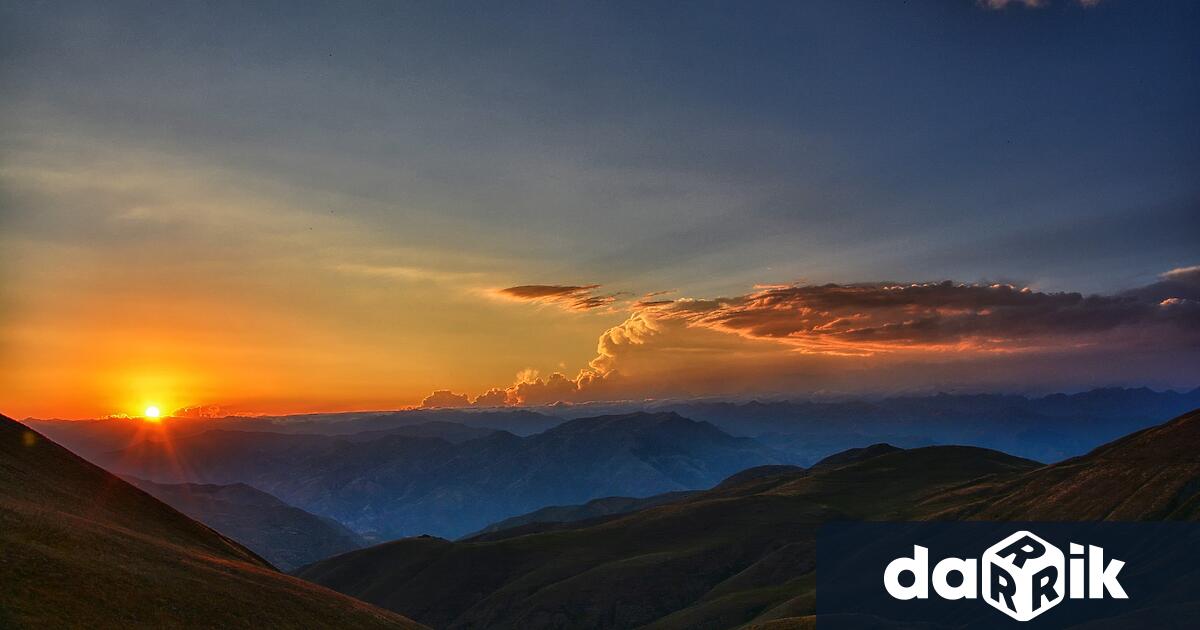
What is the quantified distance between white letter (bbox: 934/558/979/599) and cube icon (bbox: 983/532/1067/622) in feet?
14.9

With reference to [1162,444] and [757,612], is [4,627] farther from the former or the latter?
[1162,444]

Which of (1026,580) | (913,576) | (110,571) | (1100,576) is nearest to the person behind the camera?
(110,571)

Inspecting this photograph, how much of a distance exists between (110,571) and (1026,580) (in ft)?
466

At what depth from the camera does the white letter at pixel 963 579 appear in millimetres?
155375

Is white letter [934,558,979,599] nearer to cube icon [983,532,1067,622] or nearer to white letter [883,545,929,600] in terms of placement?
white letter [883,545,929,600]

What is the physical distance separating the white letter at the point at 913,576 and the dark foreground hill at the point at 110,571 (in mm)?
116875

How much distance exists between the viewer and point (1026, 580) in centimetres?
13988

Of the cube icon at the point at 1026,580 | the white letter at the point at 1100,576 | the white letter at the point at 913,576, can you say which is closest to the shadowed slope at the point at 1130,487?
the white letter at the point at 1100,576

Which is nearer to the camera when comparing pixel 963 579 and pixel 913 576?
pixel 963 579

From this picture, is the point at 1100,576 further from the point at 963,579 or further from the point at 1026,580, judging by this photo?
the point at 963,579

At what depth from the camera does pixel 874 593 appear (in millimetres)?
173875

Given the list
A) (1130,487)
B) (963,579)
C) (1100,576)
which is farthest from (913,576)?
(1100,576)

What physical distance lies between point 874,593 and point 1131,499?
182 ft

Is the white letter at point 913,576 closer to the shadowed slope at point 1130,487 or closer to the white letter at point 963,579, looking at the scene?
the white letter at point 963,579
